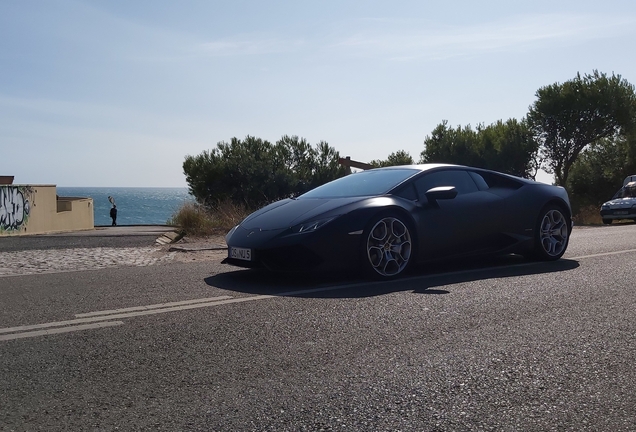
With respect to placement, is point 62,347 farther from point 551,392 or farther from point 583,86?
point 583,86

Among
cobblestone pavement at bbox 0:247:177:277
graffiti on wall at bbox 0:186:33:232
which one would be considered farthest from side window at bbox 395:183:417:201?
graffiti on wall at bbox 0:186:33:232

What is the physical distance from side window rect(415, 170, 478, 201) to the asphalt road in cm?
125

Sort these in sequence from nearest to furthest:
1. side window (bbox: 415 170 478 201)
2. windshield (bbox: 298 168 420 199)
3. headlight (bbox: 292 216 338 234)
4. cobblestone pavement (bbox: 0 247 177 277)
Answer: headlight (bbox: 292 216 338 234), windshield (bbox: 298 168 420 199), side window (bbox: 415 170 478 201), cobblestone pavement (bbox: 0 247 177 277)

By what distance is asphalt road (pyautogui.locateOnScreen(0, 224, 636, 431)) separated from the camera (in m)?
2.84

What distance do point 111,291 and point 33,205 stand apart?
95.1ft

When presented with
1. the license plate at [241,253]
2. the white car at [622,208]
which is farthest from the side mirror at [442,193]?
the white car at [622,208]

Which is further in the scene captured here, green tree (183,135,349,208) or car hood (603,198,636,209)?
green tree (183,135,349,208)

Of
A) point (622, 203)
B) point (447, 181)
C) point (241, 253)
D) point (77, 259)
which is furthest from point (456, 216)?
point (622, 203)

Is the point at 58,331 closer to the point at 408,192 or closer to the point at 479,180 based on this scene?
the point at 408,192

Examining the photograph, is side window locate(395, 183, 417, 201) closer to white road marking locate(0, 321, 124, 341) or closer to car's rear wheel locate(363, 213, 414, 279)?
car's rear wheel locate(363, 213, 414, 279)

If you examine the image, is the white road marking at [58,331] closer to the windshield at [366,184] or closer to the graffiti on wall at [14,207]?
the windshield at [366,184]

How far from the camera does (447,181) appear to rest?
737cm

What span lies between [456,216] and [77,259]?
5.44 metres

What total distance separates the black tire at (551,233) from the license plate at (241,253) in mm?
3588
